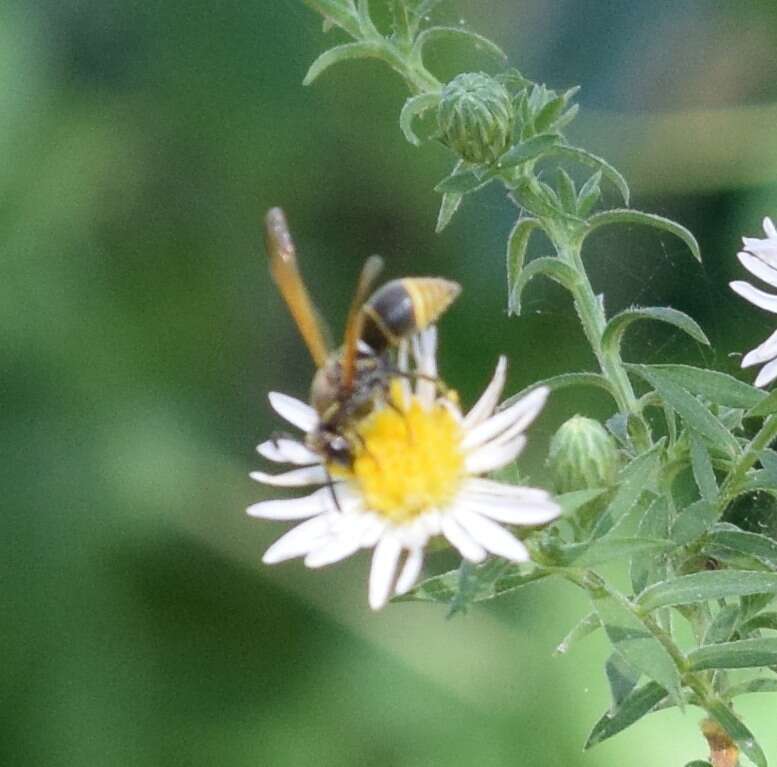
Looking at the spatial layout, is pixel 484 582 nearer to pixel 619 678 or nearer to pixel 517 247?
pixel 619 678

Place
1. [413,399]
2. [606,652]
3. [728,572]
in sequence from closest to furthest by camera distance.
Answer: [728,572], [413,399], [606,652]

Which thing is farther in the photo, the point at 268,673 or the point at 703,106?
the point at 703,106

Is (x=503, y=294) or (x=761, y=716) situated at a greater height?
(x=503, y=294)

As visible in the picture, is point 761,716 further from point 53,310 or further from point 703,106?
point 53,310

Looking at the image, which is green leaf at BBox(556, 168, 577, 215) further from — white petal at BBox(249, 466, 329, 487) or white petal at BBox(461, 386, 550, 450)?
white petal at BBox(249, 466, 329, 487)

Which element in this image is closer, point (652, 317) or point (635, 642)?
Result: point (635, 642)

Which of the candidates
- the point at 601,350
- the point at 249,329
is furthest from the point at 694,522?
the point at 249,329

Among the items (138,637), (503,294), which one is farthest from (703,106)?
(138,637)

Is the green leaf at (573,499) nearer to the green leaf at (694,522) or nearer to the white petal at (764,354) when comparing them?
the green leaf at (694,522)
